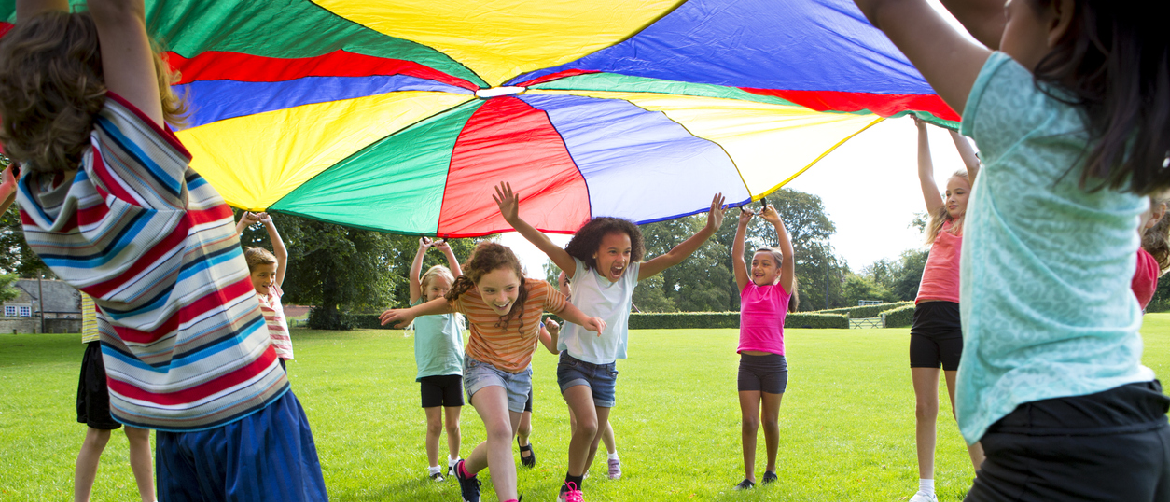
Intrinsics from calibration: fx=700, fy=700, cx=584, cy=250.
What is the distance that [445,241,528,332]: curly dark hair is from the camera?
3.72 meters

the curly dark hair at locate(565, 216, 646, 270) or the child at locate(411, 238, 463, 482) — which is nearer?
the curly dark hair at locate(565, 216, 646, 270)

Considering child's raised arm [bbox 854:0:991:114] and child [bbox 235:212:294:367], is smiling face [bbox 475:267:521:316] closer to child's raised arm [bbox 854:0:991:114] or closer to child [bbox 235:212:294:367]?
child [bbox 235:212:294:367]

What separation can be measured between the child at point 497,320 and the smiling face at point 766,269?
176 centimetres

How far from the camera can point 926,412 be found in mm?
3826

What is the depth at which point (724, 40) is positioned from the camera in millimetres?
2932

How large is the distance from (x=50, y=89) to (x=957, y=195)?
13.2 ft

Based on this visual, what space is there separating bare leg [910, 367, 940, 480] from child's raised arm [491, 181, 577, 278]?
2076mm

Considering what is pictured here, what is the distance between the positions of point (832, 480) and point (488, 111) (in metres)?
3.20

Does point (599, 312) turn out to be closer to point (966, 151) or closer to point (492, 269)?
point (492, 269)

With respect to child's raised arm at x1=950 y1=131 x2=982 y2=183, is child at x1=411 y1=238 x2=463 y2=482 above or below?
below

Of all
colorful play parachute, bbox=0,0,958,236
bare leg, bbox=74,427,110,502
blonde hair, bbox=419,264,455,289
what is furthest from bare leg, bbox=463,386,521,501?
bare leg, bbox=74,427,110,502

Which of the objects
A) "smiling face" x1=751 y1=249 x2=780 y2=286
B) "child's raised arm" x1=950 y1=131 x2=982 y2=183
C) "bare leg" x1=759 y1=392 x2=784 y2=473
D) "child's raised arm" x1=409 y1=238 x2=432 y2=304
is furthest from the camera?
"child's raised arm" x1=409 y1=238 x2=432 y2=304

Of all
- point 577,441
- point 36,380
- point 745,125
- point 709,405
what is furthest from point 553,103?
point 36,380

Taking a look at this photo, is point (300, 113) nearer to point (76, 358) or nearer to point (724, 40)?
point (724, 40)
